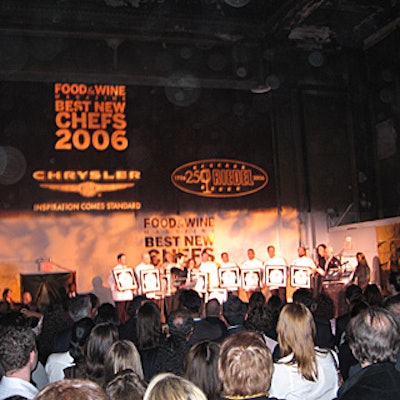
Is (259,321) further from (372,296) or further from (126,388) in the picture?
(126,388)

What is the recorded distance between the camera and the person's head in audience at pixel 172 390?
173cm

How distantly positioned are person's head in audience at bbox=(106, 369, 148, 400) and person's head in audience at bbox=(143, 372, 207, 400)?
0.65 meters

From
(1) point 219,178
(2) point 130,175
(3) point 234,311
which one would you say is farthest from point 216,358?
(1) point 219,178

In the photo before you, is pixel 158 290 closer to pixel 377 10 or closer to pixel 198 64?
pixel 198 64

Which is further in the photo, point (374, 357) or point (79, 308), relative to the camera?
point (79, 308)

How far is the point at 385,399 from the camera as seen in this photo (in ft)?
7.61

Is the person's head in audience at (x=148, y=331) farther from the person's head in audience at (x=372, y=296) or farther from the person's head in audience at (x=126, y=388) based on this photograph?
the person's head in audience at (x=372, y=296)

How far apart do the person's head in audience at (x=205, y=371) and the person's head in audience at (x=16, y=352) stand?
80cm

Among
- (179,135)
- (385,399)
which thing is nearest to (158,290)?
(179,135)

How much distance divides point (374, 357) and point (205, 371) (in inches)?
31.5

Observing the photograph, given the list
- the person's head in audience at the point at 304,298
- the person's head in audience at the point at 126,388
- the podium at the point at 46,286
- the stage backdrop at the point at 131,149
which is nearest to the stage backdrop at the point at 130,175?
the stage backdrop at the point at 131,149

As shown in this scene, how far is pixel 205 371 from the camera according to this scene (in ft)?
9.24

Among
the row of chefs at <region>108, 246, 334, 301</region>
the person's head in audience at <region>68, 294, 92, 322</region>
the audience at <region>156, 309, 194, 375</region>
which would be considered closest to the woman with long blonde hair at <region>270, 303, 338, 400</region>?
the audience at <region>156, 309, 194, 375</region>

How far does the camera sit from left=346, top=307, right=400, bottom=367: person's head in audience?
8.60 ft
